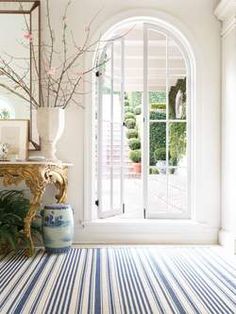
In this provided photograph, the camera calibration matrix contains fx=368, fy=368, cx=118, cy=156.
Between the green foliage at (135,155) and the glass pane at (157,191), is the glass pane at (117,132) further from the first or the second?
the green foliage at (135,155)

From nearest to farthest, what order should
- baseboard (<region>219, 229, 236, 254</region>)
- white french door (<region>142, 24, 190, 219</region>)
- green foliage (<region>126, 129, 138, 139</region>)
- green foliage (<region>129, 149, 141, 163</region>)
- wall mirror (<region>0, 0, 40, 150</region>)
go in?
baseboard (<region>219, 229, 236, 254</region>)
wall mirror (<region>0, 0, 40, 150</region>)
white french door (<region>142, 24, 190, 219</region>)
green foliage (<region>129, 149, 141, 163</region>)
green foliage (<region>126, 129, 138, 139</region>)

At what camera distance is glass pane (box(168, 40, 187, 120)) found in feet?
13.7

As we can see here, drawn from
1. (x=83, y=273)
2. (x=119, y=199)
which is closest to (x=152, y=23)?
(x=119, y=199)

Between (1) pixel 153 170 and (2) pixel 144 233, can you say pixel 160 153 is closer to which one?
(1) pixel 153 170

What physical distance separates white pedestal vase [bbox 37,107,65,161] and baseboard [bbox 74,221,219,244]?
35.8 inches

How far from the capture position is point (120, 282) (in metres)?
2.67

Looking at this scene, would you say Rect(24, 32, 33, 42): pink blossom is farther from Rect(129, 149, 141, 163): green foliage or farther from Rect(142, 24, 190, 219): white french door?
Rect(129, 149, 141, 163): green foliage

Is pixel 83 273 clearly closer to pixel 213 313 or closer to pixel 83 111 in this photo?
pixel 213 313

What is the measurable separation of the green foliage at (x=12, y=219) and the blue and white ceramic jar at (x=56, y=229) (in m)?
0.21

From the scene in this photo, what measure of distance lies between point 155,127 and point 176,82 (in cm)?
57

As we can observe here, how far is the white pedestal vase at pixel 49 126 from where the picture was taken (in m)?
3.59

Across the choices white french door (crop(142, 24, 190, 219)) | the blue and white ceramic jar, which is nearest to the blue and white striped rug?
the blue and white ceramic jar

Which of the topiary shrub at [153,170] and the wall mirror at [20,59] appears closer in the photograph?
the wall mirror at [20,59]

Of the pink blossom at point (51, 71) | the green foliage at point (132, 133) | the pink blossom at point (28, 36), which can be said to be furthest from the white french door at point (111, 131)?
the green foliage at point (132, 133)
